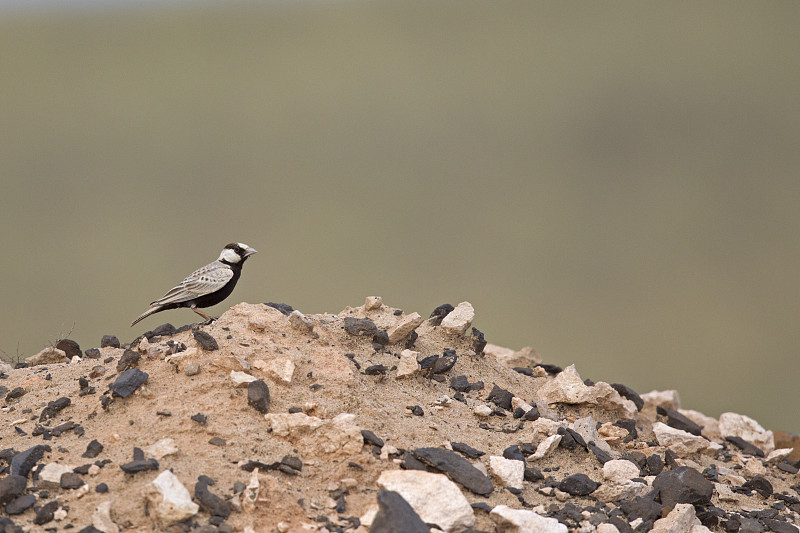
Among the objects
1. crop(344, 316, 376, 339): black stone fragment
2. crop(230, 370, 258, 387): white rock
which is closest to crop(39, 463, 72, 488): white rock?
crop(230, 370, 258, 387): white rock

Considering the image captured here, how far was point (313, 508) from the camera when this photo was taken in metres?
5.37

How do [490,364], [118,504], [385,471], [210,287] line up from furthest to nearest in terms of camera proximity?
1. [490,364]
2. [210,287]
3. [385,471]
4. [118,504]

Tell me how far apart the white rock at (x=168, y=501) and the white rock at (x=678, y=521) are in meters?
3.36

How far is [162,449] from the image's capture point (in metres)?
5.62

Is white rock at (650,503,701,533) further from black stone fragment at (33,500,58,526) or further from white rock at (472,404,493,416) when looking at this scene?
black stone fragment at (33,500,58,526)

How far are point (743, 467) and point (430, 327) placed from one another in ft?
12.7

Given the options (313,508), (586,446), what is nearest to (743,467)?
(586,446)

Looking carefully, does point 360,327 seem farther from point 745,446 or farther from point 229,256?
point 745,446

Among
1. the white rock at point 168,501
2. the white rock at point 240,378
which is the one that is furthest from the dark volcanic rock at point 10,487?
the white rock at point 240,378

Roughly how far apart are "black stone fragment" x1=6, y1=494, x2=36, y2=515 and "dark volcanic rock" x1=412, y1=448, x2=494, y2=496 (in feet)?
8.86

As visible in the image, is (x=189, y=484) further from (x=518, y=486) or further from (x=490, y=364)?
(x=490, y=364)

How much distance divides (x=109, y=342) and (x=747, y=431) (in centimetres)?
806

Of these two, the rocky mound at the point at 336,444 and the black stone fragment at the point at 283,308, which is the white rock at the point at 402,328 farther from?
the black stone fragment at the point at 283,308

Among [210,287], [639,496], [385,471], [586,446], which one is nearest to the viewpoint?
[385,471]
